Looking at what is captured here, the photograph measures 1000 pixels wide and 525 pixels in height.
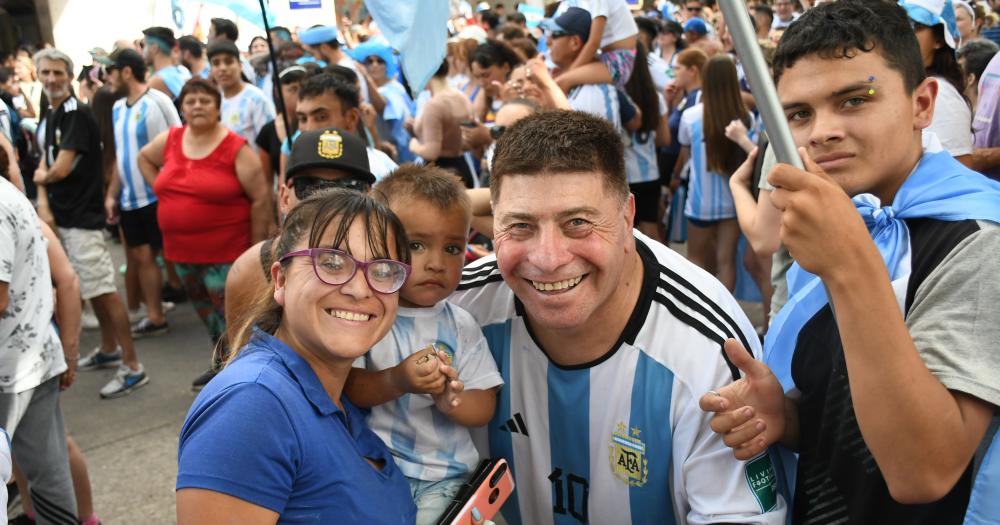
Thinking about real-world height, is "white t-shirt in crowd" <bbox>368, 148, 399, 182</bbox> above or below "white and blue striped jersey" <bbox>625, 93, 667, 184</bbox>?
above

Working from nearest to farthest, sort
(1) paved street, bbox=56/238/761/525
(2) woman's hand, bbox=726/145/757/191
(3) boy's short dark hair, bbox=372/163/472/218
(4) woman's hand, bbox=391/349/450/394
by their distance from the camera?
(4) woman's hand, bbox=391/349/450/394 < (3) boy's short dark hair, bbox=372/163/472/218 < (2) woman's hand, bbox=726/145/757/191 < (1) paved street, bbox=56/238/761/525

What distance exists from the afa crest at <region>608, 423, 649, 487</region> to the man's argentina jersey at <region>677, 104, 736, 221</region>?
4.17 m

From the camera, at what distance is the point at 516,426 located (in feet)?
7.41

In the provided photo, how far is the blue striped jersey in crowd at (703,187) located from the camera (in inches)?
235

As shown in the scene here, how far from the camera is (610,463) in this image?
2.07 metres

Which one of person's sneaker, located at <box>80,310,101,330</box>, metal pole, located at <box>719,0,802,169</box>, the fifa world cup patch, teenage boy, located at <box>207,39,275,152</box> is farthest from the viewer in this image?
person's sneaker, located at <box>80,310,101,330</box>

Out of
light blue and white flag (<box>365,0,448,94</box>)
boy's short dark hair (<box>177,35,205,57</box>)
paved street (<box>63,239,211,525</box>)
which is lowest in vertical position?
paved street (<box>63,239,211,525</box>)

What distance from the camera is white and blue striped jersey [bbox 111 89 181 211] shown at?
22.7 feet

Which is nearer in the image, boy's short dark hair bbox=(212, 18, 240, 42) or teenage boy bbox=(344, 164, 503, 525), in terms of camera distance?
teenage boy bbox=(344, 164, 503, 525)

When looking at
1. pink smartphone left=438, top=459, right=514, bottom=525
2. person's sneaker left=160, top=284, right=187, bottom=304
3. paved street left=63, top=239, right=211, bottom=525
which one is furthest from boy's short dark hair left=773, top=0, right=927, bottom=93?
person's sneaker left=160, top=284, right=187, bottom=304

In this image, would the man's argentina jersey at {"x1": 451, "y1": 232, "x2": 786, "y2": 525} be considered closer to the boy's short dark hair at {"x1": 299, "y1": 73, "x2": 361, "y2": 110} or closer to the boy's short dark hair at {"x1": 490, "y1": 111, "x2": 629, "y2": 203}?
the boy's short dark hair at {"x1": 490, "y1": 111, "x2": 629, "y2": 203}

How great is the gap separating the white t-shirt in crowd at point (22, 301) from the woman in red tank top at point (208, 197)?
1.87 m

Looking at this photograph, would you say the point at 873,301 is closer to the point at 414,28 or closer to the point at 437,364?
the point at 437,364

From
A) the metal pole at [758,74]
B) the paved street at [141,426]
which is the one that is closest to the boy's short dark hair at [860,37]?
the metal pole at [758,74]
